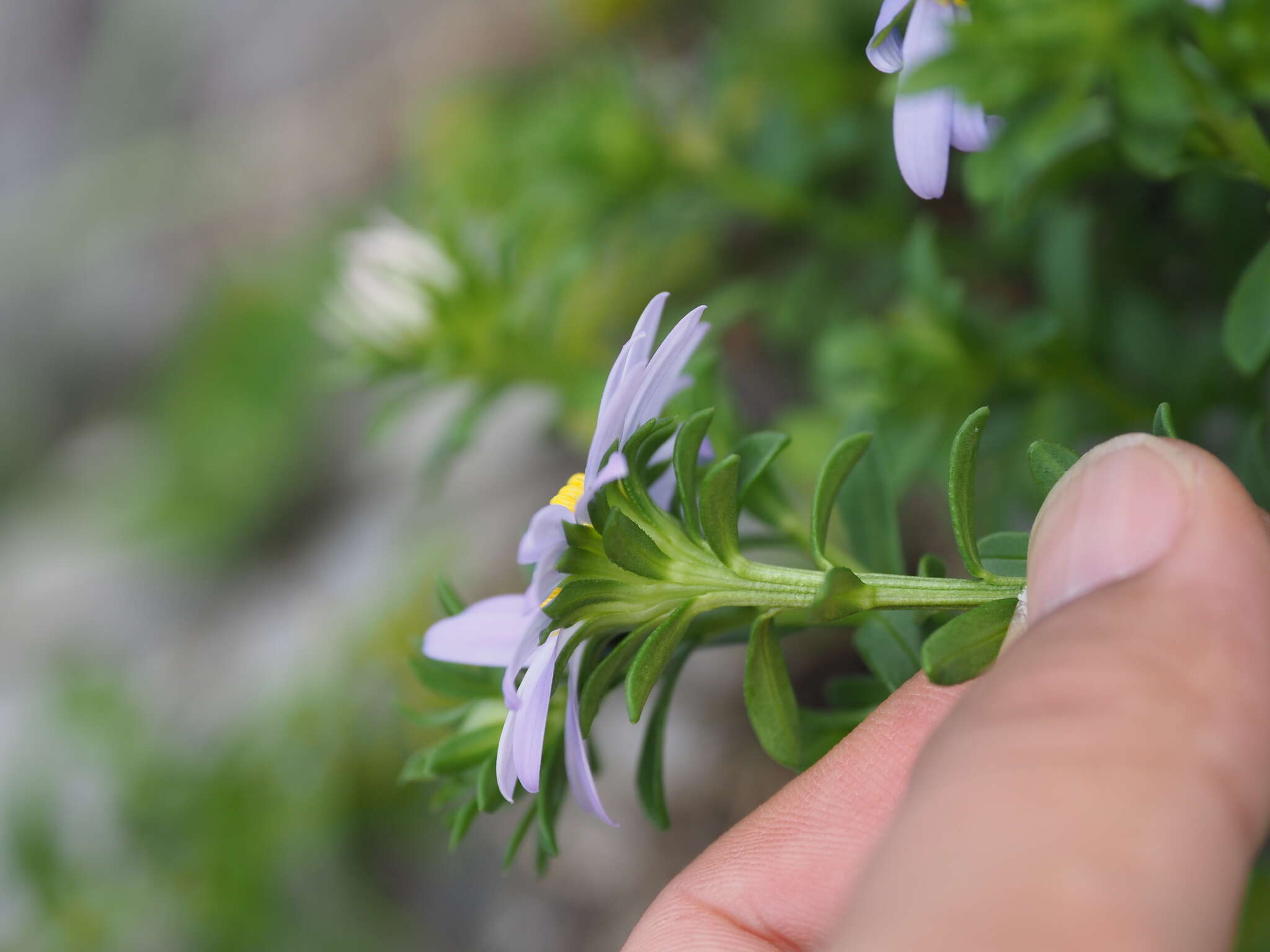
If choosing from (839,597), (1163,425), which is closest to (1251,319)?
(1163,425)

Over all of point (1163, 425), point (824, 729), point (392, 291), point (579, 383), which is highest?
point (392, 291)

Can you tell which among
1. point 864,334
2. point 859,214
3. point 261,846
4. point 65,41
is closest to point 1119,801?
point 864,334

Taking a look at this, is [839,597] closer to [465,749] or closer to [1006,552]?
[1006,552]

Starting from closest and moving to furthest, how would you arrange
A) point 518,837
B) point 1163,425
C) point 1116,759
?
point 1116,759 → point 1163,425 → point 518,837

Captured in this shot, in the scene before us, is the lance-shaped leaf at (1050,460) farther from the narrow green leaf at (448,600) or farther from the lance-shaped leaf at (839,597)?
the narrow green leaf at (448,600)

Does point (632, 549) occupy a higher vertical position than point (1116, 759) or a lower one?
higher

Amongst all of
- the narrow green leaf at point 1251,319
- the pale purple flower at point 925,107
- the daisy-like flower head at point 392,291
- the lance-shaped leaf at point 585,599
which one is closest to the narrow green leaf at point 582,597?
the lance-shaped leaf at point 585,599

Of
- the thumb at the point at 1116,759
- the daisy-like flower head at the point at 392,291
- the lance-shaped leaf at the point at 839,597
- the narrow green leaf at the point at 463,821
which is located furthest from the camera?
the daisy-like flower head at the point at 392,291
